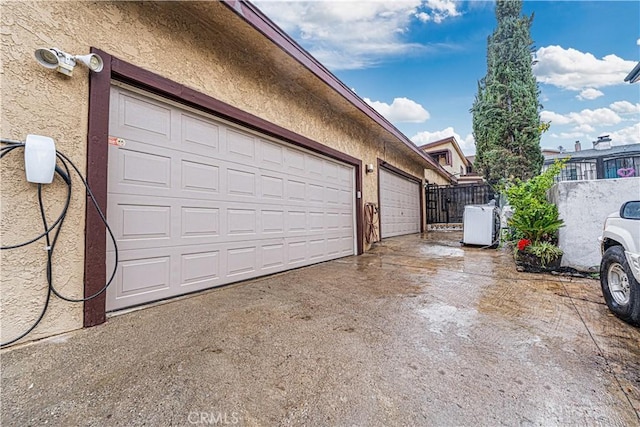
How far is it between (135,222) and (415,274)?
3.67m

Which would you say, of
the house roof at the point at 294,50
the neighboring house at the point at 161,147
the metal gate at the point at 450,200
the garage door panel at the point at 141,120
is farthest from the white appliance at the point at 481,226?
the garage door panel at the point at 141,120

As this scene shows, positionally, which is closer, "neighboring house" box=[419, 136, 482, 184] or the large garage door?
the large garage door

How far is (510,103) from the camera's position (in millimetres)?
11078

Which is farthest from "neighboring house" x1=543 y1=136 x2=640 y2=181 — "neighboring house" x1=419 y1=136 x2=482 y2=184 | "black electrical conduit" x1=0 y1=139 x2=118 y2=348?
"black electrical conduit" x1=0 y1=139 x2=118 y2=348

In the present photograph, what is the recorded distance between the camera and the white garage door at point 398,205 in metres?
7.90

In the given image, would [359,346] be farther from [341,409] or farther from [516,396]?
[516,396]

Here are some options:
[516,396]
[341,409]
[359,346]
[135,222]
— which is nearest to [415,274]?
[359,346]

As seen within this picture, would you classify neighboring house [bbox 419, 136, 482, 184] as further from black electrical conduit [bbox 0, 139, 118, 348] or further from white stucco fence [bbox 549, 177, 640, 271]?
black electrical conduit [bbox 0, 139, 118, 348]

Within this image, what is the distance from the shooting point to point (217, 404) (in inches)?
49.6

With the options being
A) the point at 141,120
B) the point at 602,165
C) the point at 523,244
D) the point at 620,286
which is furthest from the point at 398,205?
the point at 602,165

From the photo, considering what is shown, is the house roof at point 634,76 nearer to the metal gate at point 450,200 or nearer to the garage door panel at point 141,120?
the metal gate at point 450,200

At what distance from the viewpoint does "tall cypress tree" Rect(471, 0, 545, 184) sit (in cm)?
1070

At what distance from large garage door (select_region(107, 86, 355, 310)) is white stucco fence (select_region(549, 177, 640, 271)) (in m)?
4.08

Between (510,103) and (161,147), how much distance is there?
529 inches
